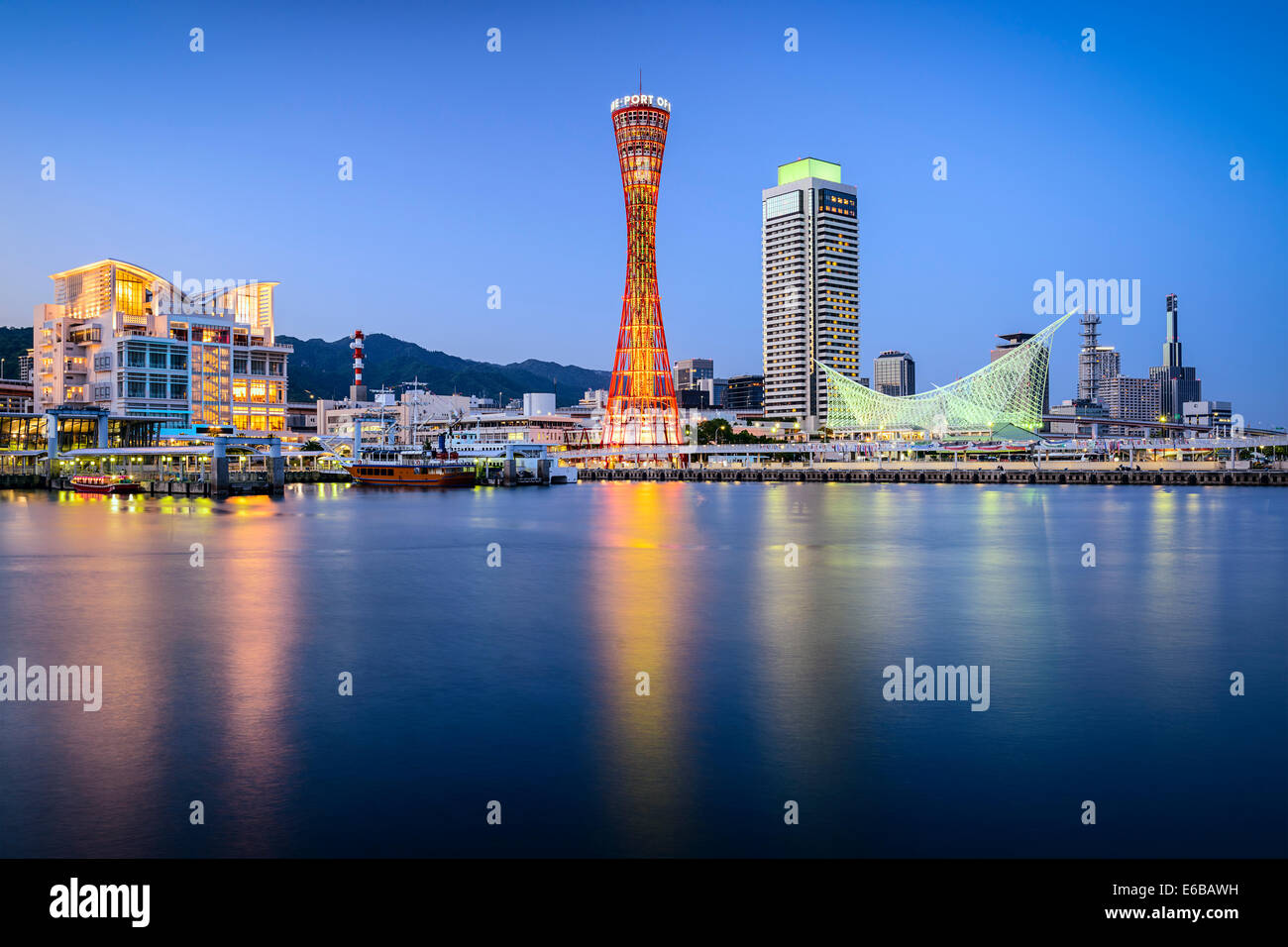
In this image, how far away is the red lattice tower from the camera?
8319 cm

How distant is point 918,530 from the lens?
3372cm

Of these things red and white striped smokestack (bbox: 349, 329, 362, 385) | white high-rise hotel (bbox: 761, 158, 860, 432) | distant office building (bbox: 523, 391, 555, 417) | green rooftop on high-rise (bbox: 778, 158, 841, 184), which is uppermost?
green rooftop on high-rise (bbox: 778, 158, 841, 184)

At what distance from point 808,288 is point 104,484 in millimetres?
128330

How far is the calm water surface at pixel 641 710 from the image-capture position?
685cm

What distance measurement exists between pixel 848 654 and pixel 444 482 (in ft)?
191

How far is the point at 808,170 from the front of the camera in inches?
6668

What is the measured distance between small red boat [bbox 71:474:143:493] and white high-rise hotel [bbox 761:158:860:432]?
11778 centimetres

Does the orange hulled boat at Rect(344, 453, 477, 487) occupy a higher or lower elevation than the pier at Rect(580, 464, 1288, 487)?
higher

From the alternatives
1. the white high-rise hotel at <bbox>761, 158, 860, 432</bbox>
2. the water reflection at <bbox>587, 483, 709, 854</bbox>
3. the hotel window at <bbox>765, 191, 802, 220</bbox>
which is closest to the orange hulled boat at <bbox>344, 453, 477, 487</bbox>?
the water reflection at <bbox>587, 483, 709, 854</bbox>

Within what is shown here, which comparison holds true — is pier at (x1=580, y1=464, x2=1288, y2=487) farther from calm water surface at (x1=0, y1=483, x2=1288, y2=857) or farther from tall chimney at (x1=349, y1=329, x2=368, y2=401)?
calm water surface at (x1=0, y1=483, x2=1288, y2=857)

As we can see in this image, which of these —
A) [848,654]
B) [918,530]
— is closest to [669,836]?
[848,654]

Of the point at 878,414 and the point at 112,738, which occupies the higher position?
the point at 878,414
